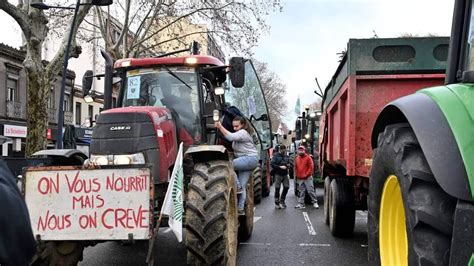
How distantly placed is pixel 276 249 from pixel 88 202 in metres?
3.78

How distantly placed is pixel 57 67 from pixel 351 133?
1349 centimetres


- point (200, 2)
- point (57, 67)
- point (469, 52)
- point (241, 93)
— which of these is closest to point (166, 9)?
point (200, 2)

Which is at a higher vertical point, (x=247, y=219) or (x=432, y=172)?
(x=432, y=172)

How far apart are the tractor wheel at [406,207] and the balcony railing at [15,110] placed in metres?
28.1

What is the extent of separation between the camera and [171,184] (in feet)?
14.8

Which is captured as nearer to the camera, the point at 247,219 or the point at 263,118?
the point at 247,219

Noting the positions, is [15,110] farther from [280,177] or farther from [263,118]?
[263,118]

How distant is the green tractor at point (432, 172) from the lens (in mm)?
2215

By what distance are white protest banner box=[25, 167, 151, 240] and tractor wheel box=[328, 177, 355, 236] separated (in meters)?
4.15

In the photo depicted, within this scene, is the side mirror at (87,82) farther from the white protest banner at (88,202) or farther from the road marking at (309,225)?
the road marking at (309,225)

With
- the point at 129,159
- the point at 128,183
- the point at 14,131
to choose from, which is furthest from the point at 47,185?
the point at 14,131

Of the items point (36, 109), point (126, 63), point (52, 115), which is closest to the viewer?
point (126, 63)

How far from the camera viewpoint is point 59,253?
4.99m

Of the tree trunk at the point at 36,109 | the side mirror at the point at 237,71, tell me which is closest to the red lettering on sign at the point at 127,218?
the side mirror at the point at 237,71
